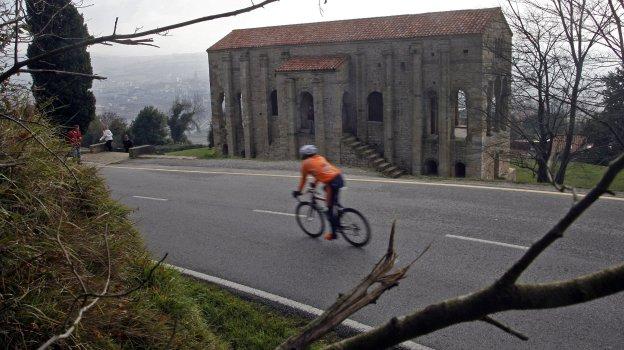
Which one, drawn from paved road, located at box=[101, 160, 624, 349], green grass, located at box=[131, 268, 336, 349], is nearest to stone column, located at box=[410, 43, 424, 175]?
paved road, located at box=[101, 160, 624, 349]

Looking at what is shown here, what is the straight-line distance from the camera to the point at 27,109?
6.46 m

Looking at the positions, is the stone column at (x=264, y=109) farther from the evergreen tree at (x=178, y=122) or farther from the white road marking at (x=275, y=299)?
the evergreen tree at (x=178, y=122)

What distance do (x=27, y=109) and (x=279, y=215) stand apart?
692cm

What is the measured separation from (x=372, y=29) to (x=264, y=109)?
9495 millimetres

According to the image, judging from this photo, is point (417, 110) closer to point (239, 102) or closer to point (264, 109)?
point (264, 109)

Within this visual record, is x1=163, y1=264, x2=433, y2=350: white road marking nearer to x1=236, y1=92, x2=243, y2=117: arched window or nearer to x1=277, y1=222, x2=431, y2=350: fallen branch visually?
x1=277, y1=222, x2=431, y2=350: fallen branch

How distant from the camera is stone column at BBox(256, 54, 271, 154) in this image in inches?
1534

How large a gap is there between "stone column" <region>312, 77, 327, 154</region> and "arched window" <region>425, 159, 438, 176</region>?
623cm

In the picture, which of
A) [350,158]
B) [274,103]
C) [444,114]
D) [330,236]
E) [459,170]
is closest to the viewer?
[330,236]

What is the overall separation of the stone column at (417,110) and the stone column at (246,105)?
12172mm

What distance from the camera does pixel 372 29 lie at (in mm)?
34938

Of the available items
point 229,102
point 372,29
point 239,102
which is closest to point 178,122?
point 239,102

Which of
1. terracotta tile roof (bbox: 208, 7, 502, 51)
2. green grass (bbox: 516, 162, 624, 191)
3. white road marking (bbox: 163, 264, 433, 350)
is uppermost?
terracotta tile roof (bbox: 208, 7, 502, 51)

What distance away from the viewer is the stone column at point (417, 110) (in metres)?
32.9
